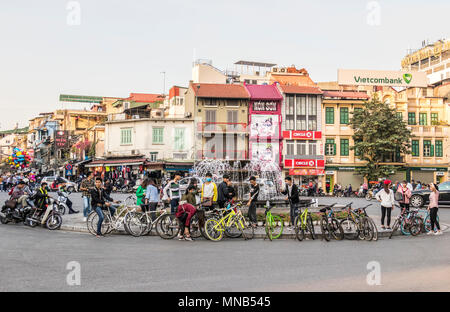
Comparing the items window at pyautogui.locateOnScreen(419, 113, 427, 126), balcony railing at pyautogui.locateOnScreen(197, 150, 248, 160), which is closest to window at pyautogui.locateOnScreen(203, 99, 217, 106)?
balcony railing at pyautogui.locateOnScreen(197, 150, 248, 160)

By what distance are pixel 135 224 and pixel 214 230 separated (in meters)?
2.62

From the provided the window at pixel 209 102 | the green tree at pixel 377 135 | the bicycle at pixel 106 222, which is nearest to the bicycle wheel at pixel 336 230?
the bicycle at pixel 106 222

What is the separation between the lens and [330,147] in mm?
58094

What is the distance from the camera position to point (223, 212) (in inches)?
603

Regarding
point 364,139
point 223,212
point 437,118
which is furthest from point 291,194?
point 437,118

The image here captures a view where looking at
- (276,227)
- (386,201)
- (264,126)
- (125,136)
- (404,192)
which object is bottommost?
(276,227)

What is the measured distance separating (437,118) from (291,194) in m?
49.1

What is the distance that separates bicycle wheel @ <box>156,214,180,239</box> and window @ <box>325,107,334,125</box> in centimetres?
4521

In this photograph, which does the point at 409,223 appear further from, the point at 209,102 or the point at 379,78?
the point at 379,78

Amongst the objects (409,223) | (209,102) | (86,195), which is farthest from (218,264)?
(209,102)

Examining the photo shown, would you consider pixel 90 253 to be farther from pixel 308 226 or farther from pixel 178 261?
pixel 308 226

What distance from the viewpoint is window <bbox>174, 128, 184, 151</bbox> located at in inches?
2278

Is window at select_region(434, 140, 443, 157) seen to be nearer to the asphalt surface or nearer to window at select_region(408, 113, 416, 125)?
window at select_region(408, 113, 416, 125)

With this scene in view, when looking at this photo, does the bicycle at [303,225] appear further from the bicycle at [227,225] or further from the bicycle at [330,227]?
the bicycle at [227,225]
